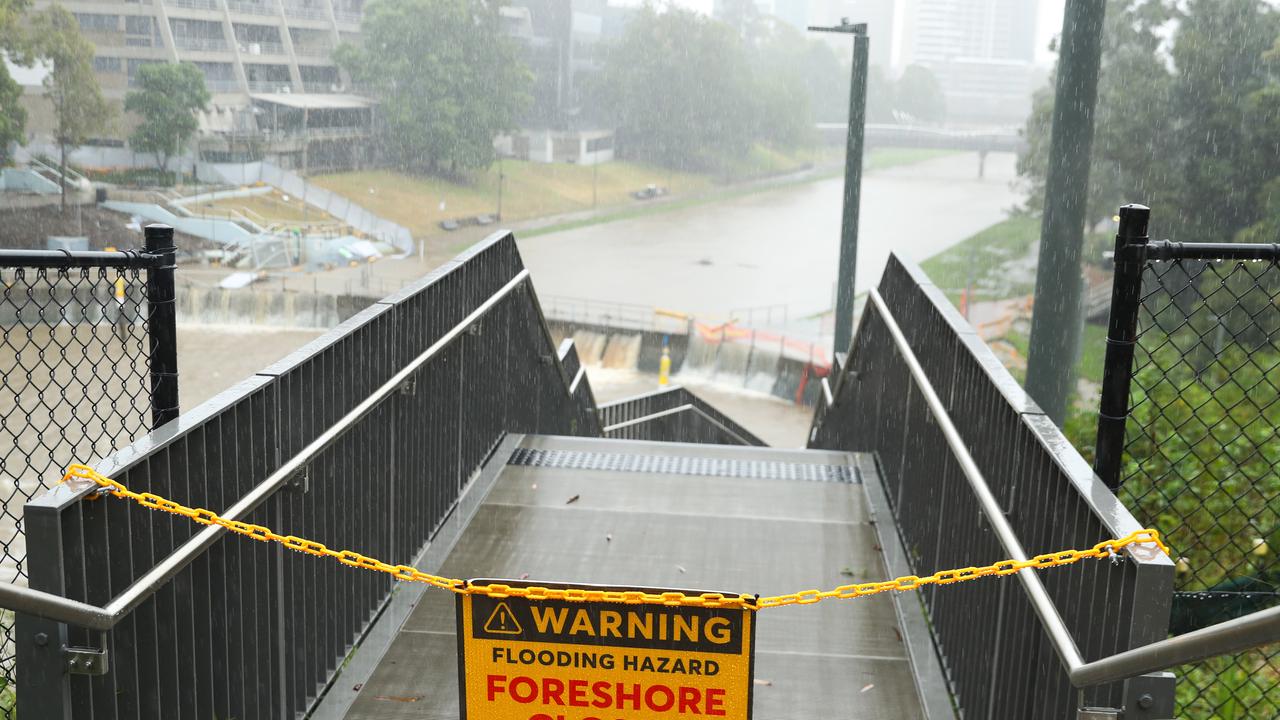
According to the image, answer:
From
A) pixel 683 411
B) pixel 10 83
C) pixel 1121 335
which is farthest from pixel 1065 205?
pixel 10 83

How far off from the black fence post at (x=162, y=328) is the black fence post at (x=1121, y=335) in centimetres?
273

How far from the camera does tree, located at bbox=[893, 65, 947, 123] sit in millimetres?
135375

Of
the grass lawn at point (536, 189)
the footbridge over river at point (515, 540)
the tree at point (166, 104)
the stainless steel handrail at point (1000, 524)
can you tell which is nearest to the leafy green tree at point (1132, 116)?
the footbridge over river at point (515, 540)

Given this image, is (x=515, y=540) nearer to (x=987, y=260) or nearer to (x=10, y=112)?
(x=10, y=112)

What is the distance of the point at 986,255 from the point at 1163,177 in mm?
44491

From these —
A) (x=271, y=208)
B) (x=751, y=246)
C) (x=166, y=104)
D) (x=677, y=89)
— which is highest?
(x=677, y=89)

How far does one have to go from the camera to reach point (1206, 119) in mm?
37656

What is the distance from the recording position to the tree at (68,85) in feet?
233

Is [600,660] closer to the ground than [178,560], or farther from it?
closer to the ground

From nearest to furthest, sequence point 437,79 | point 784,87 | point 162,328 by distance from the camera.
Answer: point 162,328, point 437,79, point 784,87

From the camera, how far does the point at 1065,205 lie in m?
8.19

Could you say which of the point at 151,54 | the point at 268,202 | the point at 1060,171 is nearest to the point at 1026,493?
the point at 1060,171

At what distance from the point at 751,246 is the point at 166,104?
4071 cm

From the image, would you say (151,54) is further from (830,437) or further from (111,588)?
(111,588)
